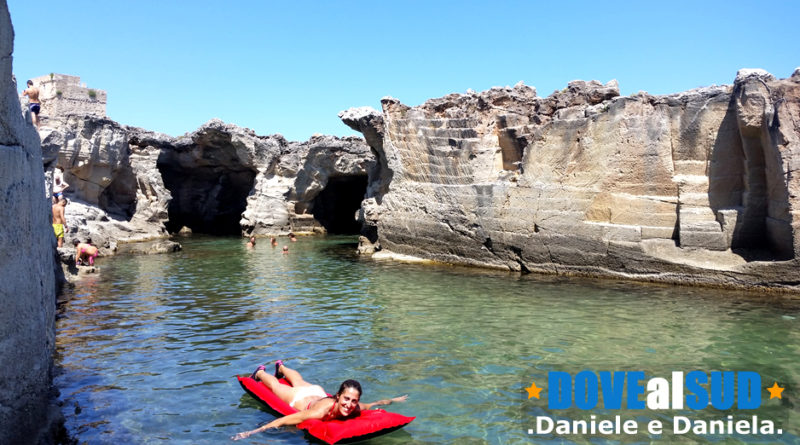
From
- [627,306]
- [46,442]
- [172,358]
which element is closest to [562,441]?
[46,442]

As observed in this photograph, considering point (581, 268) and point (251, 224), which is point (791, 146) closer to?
point (581, 268)

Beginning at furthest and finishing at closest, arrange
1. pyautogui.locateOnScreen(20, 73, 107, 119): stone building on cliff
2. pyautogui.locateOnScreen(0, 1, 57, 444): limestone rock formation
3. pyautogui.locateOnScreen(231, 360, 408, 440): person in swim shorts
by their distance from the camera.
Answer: pyautogui.locateOnScreen(20, 73, 107, 119): stone building on cliff → pyautogui.locateOnScreen(231, 360, 408, 440): person in swim shorts → pyautogui.locateOnScreen(0, 1, 57, 444): limestone rock formation

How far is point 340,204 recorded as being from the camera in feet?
111

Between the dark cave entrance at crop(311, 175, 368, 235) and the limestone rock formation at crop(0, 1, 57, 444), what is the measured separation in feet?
84.0

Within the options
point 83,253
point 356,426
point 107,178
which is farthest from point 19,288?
point 107,178

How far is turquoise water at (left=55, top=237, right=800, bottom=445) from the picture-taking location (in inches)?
238

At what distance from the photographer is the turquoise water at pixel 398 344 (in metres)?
6.04

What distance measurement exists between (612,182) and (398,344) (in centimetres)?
748

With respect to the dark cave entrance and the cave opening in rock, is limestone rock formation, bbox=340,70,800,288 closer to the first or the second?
the dark cave entrance

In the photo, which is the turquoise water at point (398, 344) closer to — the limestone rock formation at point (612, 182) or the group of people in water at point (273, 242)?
the limestone rock formation at point (612, 182)

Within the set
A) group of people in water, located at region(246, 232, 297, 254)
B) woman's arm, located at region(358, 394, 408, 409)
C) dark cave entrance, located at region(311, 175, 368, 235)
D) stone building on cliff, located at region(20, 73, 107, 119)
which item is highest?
stone building on cliff, located at region(20, 73, 107, 119)

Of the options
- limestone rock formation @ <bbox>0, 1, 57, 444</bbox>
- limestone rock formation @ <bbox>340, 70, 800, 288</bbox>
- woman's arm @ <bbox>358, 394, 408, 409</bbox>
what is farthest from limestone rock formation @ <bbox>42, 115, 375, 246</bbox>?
limestone rock formation @ <bbox>0, 1, 57, 444</bbox>

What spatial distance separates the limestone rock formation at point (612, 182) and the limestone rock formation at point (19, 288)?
11.4 metres

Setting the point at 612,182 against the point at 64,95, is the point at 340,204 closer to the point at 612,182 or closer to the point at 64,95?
the point at 64,95
